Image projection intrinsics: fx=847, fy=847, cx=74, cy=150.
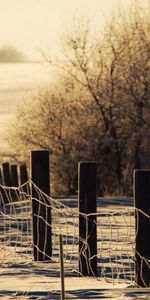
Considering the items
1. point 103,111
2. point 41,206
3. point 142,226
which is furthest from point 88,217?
point 103,111

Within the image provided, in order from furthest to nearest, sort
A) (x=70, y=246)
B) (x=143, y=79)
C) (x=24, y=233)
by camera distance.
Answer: (x=143, y=79)
(x=24, y=233)
(x=70, y=246)

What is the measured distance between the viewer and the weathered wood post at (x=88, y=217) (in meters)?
10.4

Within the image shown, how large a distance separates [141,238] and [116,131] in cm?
2090

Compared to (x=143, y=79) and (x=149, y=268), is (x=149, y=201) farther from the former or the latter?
(x=143, y=79)

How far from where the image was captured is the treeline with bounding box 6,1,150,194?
29688mm

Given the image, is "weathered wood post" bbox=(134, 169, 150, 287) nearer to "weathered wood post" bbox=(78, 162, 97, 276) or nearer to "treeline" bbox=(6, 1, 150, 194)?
"weathered wood post" bbox=(78, 162, 97, 276)

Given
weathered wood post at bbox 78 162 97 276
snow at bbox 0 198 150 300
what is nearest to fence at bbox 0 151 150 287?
weathered wood post at bbox 78 162 97 276

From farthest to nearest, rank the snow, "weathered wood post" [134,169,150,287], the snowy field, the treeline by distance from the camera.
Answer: the treeline < "weathered wood post" [134,169,150,287] < the snowy field < the snow

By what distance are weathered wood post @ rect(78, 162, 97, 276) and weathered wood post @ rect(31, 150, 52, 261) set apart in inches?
47.2

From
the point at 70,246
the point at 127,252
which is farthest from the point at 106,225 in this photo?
the point at 127,252

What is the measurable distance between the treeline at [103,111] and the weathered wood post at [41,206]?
17.6m

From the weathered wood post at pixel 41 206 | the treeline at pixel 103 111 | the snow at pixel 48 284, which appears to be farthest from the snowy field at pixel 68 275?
the treeline at pixel 103 111

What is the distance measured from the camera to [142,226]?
372 inches

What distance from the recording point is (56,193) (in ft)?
101
